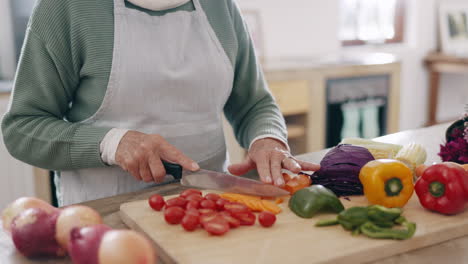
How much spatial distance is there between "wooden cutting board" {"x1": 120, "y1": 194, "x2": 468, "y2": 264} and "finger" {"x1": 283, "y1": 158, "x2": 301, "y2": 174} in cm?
17

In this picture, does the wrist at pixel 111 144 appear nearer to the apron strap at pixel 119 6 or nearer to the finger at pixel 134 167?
the finger at pixel 134 167

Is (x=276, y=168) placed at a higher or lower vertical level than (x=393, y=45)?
higher

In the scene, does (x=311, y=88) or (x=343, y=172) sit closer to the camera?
(x=343, y=172)

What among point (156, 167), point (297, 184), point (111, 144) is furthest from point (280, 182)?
point (111, 144)

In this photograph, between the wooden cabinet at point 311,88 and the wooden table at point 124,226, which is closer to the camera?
the wooden table at point 124,226

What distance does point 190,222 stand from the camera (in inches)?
36.5

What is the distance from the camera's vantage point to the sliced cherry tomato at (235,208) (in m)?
0.98

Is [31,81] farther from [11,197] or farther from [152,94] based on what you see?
[11,197]

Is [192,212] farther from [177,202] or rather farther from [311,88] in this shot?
[311,88]

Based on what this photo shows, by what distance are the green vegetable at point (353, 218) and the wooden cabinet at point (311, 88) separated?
81.9 inches

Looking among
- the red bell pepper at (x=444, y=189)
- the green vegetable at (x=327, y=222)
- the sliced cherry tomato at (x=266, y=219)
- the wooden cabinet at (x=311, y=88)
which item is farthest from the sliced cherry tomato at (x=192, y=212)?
the wooden cabinet at (x=311, y=88)

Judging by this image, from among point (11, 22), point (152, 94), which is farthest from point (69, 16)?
point (11, 22)

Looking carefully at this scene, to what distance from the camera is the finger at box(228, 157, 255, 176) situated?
1.27 meters

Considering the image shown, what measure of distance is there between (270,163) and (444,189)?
15.5 inches
